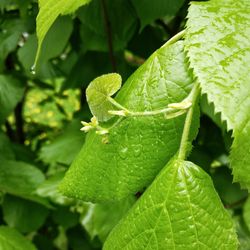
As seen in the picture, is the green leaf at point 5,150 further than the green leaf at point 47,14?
Yes

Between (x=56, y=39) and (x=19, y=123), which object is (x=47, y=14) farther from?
(x=19, y=123)

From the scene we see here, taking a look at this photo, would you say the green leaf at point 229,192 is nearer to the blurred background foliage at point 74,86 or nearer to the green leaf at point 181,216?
the blurred background foliage at point 74,86

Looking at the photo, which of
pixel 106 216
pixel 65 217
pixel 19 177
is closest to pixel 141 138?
pixel 106 216

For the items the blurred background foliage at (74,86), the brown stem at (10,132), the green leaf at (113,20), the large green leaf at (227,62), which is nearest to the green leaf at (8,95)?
the blurred background foliage at (74,86)


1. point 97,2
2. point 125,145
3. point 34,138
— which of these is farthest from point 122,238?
point 34,138

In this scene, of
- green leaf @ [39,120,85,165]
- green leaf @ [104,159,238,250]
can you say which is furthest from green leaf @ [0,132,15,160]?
green leaf @ [104,159,238,250]

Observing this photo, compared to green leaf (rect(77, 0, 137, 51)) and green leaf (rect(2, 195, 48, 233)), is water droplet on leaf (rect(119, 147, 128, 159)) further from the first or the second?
green leaf (rect(2, 195, 48, 233))
